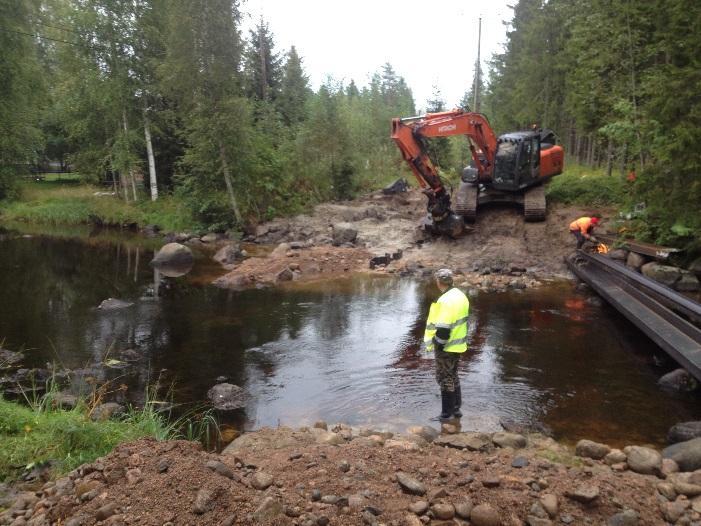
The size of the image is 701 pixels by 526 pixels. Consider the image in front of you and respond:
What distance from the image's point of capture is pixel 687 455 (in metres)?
5.22

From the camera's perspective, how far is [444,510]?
159 inches

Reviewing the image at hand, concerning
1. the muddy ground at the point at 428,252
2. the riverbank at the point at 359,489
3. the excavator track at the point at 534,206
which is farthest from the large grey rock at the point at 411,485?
the excavator track at the point at 534,206

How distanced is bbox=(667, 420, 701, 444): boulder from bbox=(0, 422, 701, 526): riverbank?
3.31ft

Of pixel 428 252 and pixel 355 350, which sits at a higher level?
pixel 428 252

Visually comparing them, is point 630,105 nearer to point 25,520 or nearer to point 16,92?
point 25,520

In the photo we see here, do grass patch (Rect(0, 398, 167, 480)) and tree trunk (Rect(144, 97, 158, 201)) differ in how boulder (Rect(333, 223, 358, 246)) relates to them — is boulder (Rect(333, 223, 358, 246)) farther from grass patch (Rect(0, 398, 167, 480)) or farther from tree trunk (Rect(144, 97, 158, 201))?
grass patch (Rect(0, 398, 167, 480))

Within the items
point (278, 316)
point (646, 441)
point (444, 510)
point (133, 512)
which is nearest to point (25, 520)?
point (133, 512)

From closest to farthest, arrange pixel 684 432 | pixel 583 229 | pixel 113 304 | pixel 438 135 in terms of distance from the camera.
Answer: pixel 684 432 → pixel 113 304 → pixel 583 229 → pixel 438 135

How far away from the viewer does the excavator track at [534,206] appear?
1761cm

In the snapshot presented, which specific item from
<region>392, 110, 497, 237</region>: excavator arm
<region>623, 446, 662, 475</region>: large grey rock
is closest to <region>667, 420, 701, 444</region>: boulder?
<region>623, 446, 662, 475</region>: large grey rock

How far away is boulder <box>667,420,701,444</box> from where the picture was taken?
19.4 feet

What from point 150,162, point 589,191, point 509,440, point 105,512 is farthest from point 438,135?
point 150,162

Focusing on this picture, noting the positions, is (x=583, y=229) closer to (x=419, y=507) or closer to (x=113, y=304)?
(x=113, y=304)

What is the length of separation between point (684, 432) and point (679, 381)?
1.86m
